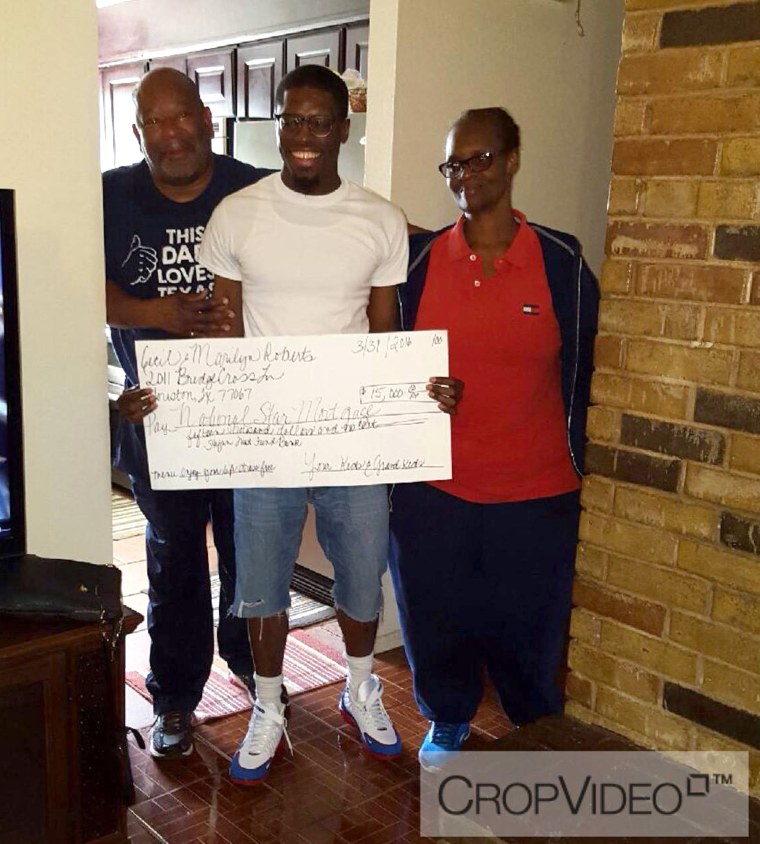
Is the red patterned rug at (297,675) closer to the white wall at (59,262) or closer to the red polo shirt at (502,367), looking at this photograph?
the white wall at (59,262)

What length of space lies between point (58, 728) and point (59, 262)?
848mm

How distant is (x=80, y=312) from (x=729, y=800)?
140cm

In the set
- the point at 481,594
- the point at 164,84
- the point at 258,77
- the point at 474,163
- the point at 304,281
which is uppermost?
the point at 258,77

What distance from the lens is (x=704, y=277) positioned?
129 cm

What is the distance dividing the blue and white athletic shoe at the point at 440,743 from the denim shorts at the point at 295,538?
0.36 m

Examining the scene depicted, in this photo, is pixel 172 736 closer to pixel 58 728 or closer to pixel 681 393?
pixel 58 728

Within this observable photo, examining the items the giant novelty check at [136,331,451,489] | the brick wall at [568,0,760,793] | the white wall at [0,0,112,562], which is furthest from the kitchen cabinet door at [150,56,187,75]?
the brick wall at [568,0,760,793]

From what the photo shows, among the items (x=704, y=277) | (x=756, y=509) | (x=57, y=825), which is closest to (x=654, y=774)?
(x=756, y=509)

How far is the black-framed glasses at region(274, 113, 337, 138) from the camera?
67.2 inches

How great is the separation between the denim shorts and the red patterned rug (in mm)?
462

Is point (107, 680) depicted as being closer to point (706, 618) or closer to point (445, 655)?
point (445, 655)

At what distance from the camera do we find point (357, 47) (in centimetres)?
304

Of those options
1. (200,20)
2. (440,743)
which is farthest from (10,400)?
(200,20)

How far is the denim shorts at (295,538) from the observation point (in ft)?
6.15
